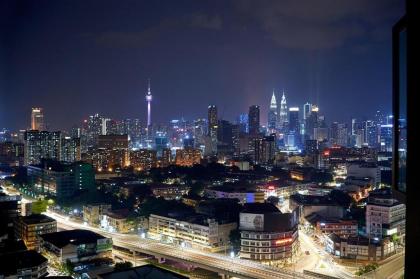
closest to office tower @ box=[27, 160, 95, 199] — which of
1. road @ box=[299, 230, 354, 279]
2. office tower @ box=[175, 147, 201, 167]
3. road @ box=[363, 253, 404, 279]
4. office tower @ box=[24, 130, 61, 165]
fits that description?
office tower @ box=[24, 130, 61, 165]

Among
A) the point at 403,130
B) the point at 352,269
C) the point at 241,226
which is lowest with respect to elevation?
the point at 352,269

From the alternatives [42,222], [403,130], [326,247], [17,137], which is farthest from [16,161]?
[403,130]

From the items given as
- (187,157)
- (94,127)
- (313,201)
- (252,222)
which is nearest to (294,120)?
(94,127)

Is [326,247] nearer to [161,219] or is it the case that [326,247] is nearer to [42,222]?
[161,219]

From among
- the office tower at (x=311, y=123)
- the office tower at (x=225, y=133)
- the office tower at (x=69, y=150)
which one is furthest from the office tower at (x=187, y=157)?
the office tower at (x=311, y=123)

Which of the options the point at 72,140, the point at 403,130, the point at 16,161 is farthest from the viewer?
the point at 16,161

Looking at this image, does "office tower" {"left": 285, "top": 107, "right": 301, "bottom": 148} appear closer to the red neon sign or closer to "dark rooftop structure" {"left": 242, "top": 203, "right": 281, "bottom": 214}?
"dark rooftop structure" {"left": 242, "top": 203, "right": 281, "bottom": 214}
